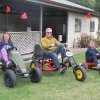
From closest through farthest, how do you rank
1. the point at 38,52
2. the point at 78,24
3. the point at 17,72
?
the point at 17,72, the point at 38,52, the point at 78,24

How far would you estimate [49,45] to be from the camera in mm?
8961

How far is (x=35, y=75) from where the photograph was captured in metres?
7.50

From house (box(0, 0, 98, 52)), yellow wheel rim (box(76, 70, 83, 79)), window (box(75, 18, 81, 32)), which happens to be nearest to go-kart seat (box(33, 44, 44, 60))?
yellow wheel rim (box(76, 70, 83, 79))

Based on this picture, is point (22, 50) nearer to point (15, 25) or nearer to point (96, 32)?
point (15, 25)

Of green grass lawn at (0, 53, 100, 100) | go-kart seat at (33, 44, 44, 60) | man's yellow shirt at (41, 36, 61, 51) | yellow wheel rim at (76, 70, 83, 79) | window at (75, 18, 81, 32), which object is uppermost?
window at (75, 18, 81, 32)

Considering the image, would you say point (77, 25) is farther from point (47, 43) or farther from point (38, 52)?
point (38, 52)

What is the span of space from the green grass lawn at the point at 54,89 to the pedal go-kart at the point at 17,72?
14 centimetres

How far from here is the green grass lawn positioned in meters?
6.26

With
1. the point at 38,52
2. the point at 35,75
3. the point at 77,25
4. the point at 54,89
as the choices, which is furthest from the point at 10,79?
the point at 77,25

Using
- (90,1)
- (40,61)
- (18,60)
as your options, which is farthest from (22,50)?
(90,1)

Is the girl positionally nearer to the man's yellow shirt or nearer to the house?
the man's yellow shirt

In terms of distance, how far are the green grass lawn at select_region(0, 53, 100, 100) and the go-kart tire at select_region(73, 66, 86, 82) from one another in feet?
0.37

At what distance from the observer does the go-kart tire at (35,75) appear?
7430 mm

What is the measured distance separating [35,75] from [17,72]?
449 mm
